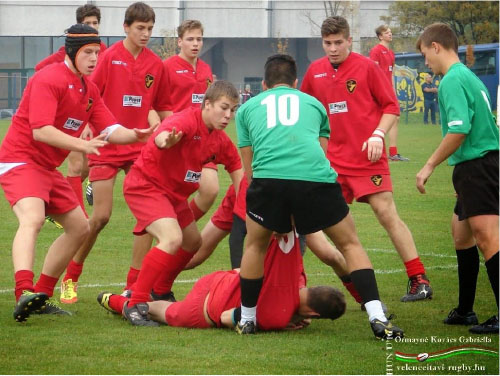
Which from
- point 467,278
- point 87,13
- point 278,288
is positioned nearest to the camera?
point 278,288

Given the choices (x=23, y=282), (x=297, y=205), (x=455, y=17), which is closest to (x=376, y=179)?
(x=297, y=205)

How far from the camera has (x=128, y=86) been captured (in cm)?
968

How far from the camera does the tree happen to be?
146ft

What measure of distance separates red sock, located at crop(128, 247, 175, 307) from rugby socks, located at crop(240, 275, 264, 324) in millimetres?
710

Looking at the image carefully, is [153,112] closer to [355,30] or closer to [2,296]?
[2,296]

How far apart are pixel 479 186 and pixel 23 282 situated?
128 inches

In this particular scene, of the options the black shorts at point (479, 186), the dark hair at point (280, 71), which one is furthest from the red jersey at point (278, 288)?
the black shorts at point (479, 186)

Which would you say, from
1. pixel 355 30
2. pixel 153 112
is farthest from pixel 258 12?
pixel 153 112

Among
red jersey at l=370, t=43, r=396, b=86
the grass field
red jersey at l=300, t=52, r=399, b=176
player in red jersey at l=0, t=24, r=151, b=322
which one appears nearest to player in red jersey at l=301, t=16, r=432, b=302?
red jersey at l=300, t=52, r=399, b=176

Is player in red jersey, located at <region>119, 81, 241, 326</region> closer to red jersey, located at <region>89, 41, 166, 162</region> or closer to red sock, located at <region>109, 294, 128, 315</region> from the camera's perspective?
red sock, located at <region>109, 294, 128, 315</region>

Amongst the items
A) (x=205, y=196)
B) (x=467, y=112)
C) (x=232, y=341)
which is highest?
(x=467, y=112)

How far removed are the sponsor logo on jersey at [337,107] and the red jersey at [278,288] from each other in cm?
214

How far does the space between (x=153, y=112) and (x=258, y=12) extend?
4737 cm

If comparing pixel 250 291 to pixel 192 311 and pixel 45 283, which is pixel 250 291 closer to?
pixel 192 311
